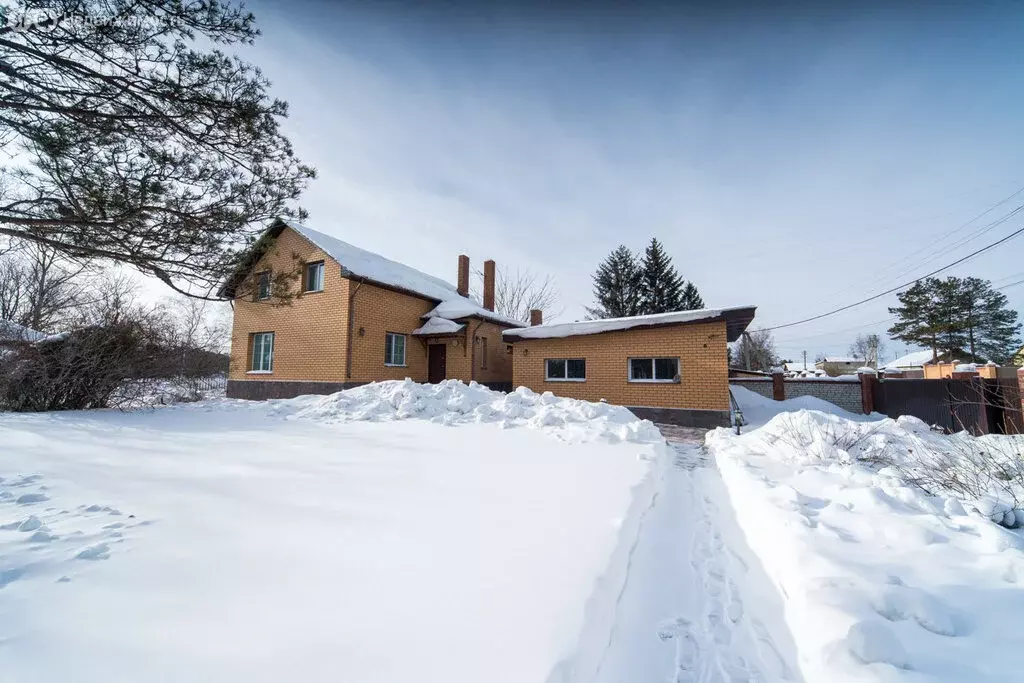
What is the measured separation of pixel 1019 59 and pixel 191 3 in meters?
12.8

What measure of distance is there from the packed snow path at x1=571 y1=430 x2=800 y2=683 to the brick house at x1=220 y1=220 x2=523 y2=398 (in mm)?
11722

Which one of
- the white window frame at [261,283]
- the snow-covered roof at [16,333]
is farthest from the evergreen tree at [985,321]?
the snow-covered roof at [16,333]

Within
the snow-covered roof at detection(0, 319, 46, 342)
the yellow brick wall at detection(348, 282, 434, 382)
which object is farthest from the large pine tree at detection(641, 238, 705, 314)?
the snow-covered roof at detection(0, 319, 46, 342)

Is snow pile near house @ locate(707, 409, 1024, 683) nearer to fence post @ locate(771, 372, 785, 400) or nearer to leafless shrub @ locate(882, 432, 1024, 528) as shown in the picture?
leafless shrub @ locate(882, 432, 1024, 528)

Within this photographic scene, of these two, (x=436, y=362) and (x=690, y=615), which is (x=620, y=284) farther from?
(x=690, y=615)

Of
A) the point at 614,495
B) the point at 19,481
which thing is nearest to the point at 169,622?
the point at 614,495

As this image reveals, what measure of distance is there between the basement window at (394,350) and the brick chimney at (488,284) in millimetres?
5148

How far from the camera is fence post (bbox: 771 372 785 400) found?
1414 cm

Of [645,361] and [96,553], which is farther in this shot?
[645,361]

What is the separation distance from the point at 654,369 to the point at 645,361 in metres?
0.34

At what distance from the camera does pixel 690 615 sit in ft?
7.22

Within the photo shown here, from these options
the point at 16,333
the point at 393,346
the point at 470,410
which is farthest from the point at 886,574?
the point at 393,346

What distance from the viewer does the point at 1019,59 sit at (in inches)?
270

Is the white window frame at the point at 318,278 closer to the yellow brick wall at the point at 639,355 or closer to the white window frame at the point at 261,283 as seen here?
the white window frame at the point at 261,283
